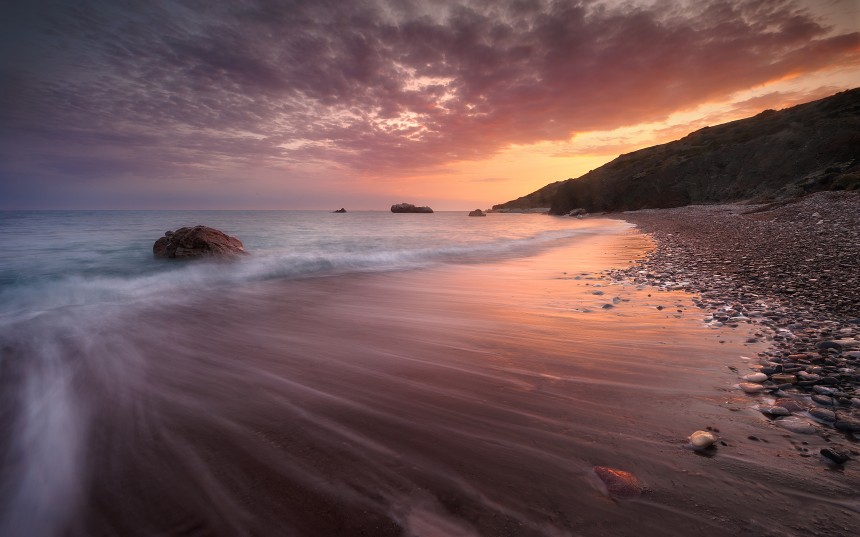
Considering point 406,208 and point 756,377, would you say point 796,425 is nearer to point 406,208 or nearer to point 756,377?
point 756,377

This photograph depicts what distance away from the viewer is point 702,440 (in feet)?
7.76

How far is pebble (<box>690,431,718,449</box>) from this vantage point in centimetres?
235

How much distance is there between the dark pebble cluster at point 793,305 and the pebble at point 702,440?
0.57 meters

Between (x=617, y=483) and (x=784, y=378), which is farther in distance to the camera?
(x=784, y=378)

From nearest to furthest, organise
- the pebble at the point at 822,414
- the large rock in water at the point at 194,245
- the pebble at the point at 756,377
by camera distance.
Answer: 1. the pebble at the point at 822,414
2. the pebble at the point at 756,377
3. the large rock in water at the point at 194,245

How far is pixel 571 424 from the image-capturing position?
8.84 ft

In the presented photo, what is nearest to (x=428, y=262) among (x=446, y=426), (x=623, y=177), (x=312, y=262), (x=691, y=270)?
(x=312, y=262)

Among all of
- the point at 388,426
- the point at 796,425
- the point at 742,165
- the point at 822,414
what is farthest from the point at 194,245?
the point at 742,165

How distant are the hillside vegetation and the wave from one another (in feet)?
123

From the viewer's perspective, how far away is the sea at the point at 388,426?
1.92 meters

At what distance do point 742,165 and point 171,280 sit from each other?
82.3 metres

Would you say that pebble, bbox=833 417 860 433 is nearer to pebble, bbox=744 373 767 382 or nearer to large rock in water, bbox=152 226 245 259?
pebble, bbox=744 373 767 382

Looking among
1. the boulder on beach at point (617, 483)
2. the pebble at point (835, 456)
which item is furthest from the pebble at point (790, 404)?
the boulder on beach at point (617, 483)

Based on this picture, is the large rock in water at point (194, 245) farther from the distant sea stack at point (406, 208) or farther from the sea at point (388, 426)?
the distant sea stack at point (406, 208)
